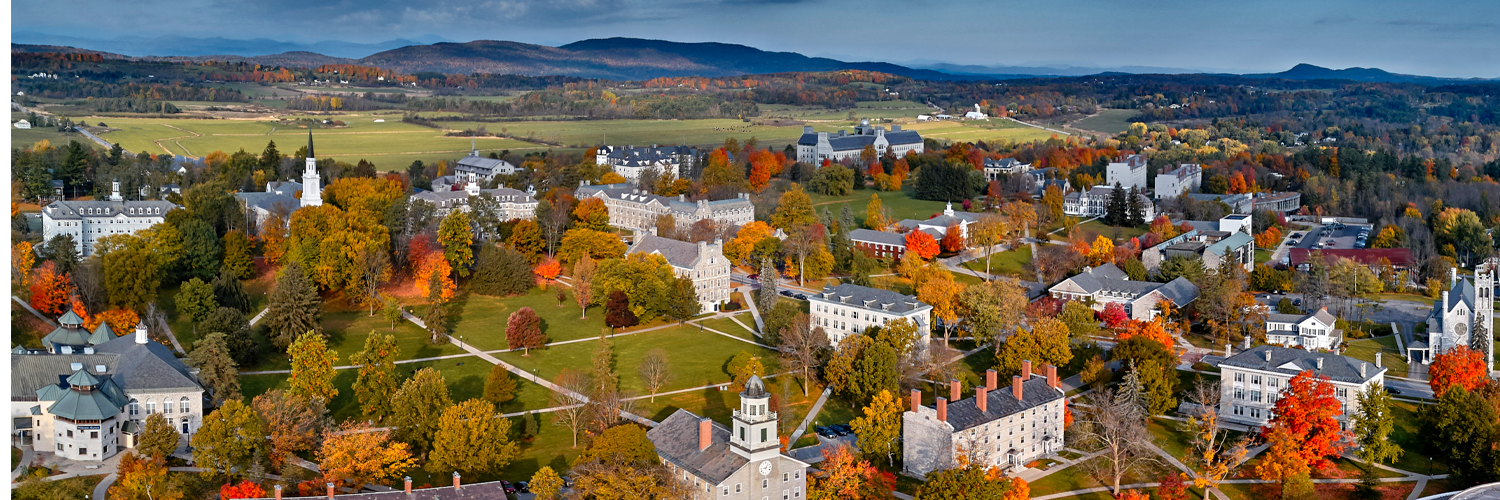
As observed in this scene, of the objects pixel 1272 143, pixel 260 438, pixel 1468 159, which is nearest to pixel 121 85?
pixel 260 438

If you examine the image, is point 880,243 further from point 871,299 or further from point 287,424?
point 287,424

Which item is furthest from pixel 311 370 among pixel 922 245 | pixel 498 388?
pixel 922 245

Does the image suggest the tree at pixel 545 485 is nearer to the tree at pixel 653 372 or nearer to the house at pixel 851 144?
the tree at pixel 653 372

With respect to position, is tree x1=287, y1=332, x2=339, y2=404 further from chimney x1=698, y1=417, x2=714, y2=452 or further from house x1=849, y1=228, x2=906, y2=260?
house x1=849, y1=228, x2=906, y2=260

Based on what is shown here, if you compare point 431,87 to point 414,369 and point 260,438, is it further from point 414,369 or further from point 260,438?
point 260,438

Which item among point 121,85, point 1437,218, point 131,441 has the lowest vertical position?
point 131,441

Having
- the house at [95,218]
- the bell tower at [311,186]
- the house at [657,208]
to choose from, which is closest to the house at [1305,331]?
the house at [657,208]
